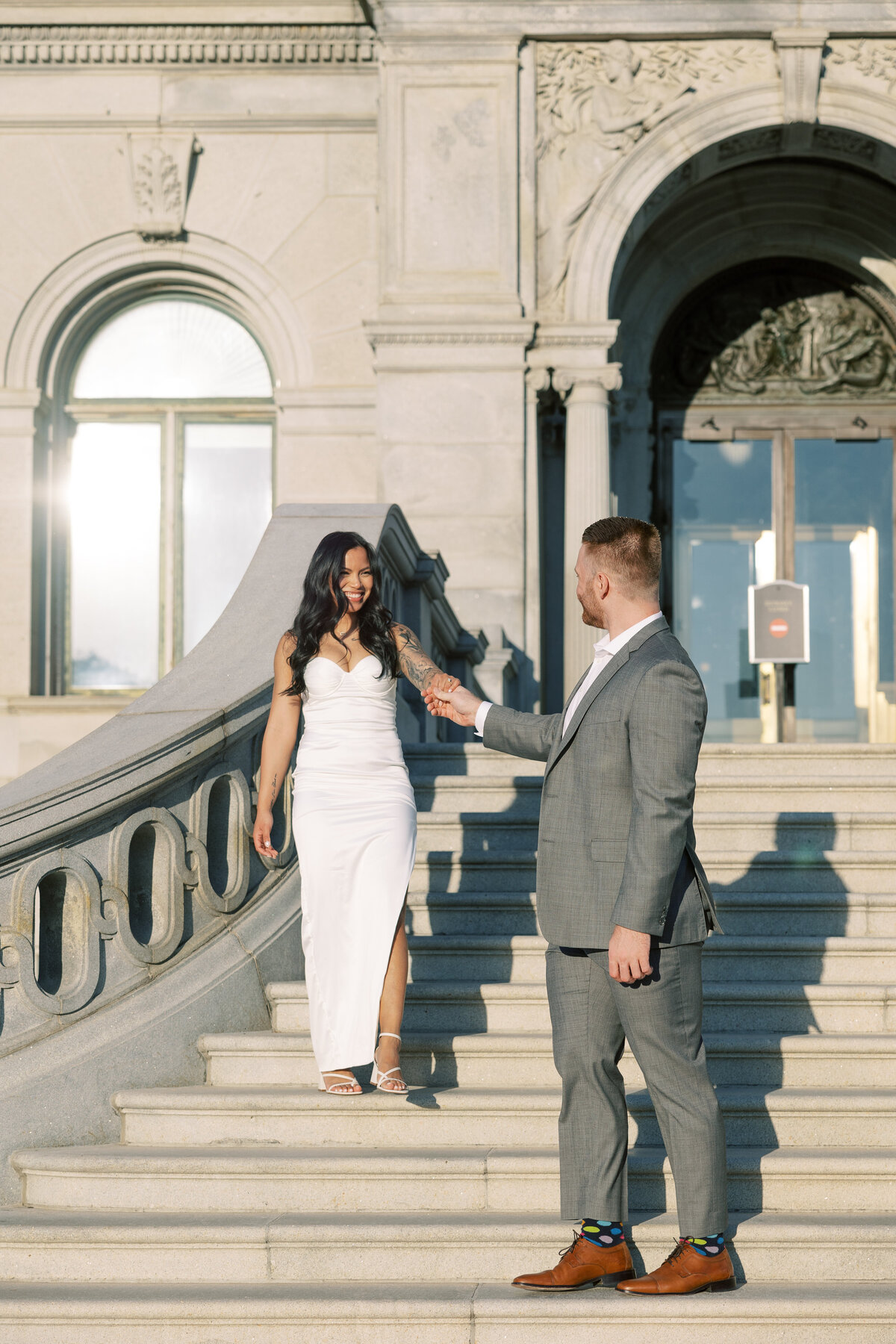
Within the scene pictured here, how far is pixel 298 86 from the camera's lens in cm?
1322

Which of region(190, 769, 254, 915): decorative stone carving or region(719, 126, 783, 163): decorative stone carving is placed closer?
region(190, 769, 254, 915): decorative stone carving

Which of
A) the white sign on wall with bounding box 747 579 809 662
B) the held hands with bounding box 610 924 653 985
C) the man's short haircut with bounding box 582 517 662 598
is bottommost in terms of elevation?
the held hands with bounding box 610 924 653 985

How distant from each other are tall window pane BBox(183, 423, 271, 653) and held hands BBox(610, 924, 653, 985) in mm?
10627

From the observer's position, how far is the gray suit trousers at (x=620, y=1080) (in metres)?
3.57

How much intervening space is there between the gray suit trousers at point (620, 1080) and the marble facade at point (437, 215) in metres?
6.94

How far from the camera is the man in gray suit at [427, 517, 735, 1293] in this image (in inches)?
140

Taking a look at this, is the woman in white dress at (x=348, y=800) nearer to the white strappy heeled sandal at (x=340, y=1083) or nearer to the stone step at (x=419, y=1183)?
the white strappy heeled sandal at (x=340, y=1083)

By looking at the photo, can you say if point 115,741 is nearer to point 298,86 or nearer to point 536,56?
point 536,56

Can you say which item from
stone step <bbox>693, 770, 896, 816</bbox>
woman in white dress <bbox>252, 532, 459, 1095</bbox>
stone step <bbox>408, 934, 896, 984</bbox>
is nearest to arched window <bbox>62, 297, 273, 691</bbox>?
stone step <bbox>693, 770, 896, 816</bbox>

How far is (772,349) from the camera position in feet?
47.7

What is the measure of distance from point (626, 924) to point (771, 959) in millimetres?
1904

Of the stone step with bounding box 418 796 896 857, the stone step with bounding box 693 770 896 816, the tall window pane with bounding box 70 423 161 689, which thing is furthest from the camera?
the tall window pane with bounding box 70 423 161 689

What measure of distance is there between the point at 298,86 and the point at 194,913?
10232 mm

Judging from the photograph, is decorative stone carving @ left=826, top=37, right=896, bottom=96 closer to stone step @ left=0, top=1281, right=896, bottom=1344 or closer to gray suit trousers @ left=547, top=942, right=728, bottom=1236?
gray suit trousers @ left=547, top=942, right=728, bottom=1236
